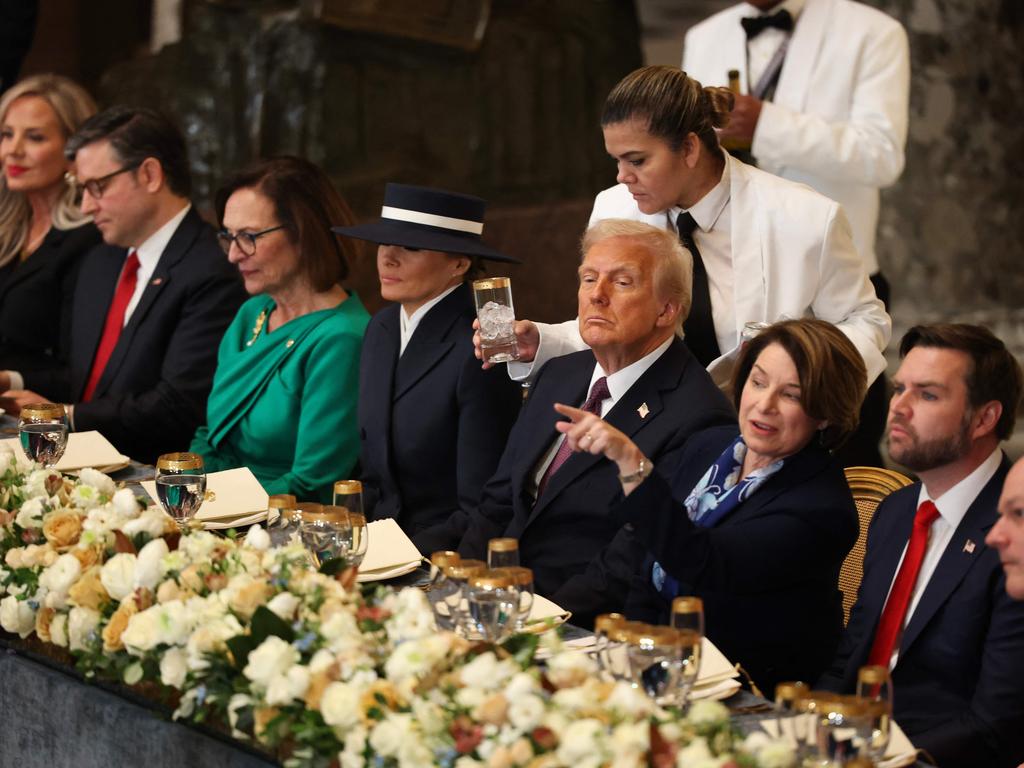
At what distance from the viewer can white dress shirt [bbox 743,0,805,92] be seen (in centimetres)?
470

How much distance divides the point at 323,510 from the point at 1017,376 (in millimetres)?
1301

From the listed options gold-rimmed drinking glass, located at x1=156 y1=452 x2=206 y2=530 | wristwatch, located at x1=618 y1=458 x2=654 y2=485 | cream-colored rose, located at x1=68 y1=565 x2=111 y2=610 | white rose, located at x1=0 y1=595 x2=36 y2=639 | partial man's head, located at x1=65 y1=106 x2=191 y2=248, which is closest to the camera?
cream-colored rose, located at x1=68 y1=565 x2=111 y2=610

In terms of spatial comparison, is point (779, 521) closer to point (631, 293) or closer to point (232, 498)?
point (631, 293)

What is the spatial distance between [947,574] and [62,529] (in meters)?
1.51

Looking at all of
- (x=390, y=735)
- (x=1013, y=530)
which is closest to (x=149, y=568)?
(x=390, y=735)

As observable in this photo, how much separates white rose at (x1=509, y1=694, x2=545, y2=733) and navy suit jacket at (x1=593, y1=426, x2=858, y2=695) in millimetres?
956

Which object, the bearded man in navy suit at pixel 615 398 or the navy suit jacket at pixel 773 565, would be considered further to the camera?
the bearded man in navy suit at pixel 615 398

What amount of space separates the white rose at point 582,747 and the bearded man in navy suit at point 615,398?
1.58m

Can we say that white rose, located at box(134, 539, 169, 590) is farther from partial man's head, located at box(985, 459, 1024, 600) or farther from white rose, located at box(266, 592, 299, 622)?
partial man's head, located at box(985, 459, 1024, 600)

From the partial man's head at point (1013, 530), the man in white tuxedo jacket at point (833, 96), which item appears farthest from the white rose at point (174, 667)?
the man in white tuxedo jacket at point (833, 96)

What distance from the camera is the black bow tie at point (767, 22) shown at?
15.4 feet

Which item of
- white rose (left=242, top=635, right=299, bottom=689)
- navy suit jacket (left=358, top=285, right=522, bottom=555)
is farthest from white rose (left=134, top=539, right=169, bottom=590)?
navy suit jacket (left=358, top=285, right=522, bottom=555)

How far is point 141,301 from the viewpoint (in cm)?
505

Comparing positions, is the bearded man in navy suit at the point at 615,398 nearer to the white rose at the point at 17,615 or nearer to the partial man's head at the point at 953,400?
the partial man's head at the point at 953,400
